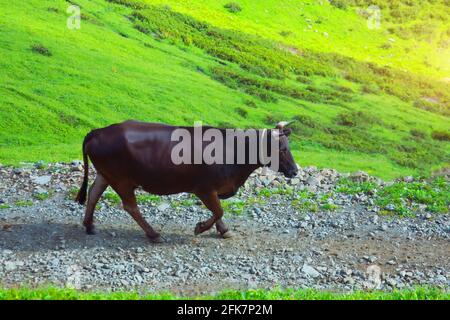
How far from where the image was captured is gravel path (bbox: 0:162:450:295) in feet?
40.1

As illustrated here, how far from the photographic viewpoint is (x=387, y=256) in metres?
13.8

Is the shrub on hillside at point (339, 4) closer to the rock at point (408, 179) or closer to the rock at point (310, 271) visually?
the rock at point (408, 179)

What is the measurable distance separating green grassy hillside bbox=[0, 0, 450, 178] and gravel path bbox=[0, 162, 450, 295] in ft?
15.8

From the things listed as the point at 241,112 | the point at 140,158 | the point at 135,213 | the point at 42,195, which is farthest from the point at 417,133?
the point at 140,158

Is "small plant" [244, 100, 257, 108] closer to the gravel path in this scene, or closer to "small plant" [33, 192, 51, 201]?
the gravel path

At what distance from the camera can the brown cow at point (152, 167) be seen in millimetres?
13141

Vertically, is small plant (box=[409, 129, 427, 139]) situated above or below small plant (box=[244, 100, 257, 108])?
below

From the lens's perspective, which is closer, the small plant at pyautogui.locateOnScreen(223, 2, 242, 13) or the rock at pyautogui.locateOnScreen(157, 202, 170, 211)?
the rock at pyautogui.locateOnScreen(157, 202, 170, 211)

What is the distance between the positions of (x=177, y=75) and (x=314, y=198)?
40.2 ft

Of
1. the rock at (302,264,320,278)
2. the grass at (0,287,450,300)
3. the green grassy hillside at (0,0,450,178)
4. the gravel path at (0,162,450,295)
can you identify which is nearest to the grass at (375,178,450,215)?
the gravel path at (0,162,450,295)

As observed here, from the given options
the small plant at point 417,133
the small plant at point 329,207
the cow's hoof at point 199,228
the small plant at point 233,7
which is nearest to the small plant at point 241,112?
the small plant at point 417,133

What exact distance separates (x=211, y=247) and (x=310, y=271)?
2.23 meters

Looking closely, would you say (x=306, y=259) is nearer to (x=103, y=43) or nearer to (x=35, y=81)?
(x=35, y=81)

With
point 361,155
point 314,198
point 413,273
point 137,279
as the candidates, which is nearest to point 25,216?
point 137,279
